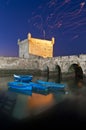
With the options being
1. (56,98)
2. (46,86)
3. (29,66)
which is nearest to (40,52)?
(29,66)

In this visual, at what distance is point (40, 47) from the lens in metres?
51.1

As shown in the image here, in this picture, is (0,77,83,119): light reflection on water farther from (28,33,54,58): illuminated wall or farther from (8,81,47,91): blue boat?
(28,33,54,58): illuminated wall

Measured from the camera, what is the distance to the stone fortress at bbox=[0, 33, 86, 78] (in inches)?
1247

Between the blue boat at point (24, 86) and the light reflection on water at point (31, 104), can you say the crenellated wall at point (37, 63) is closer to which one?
the blue boat at point (24, 86)

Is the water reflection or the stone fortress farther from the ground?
the stone fortress

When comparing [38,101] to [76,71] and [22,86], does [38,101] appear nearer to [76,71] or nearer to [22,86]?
[22,86]

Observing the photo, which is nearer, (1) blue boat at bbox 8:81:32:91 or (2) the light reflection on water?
(2) the light reflection on water

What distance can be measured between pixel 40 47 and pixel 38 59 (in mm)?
8980

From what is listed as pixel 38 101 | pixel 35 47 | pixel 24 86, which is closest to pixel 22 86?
pixel 24 86

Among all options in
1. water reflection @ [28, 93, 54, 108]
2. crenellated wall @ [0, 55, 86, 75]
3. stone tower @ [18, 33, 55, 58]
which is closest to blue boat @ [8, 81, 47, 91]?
water reflection @ [28, 93, 54, 108]

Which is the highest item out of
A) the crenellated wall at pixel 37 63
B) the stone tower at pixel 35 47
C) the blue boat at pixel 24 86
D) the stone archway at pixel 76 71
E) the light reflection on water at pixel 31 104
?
the stone tower at pixel 35 47

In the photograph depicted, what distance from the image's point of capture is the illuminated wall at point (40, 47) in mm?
49412

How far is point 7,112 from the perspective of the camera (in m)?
11.7

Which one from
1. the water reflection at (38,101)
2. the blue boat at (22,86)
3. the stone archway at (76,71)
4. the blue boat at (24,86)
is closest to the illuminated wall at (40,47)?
the stone archway at (76,71)
